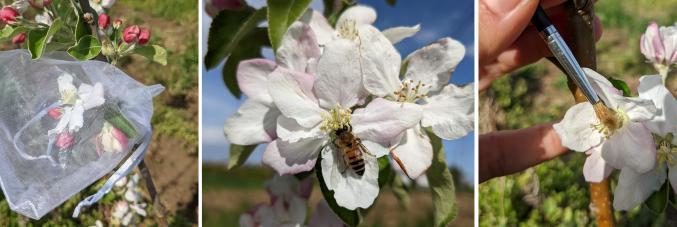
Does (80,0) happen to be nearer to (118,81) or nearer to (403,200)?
(118,81)

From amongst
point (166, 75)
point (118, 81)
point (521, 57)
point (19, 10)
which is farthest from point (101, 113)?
point (521, 57)

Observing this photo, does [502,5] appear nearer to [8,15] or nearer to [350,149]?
[350,149]

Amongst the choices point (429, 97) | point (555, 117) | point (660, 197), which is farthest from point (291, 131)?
point (555, 117)

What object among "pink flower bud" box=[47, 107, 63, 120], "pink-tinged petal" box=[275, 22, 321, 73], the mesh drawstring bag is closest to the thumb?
"pink-tinged petal" box=[275, 22, 321, 73]

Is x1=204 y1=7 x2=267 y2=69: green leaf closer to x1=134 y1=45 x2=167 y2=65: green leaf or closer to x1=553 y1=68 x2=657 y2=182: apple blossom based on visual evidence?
x1=134 y1=45 x2=167 y2=65: green leaf

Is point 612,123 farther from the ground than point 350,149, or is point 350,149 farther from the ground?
point 350,149
